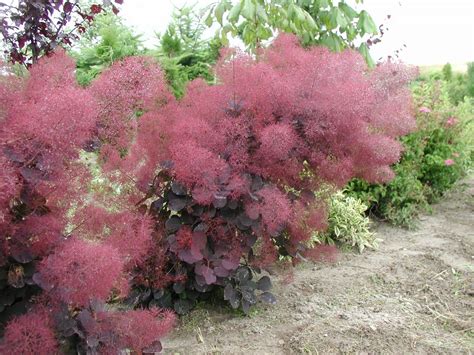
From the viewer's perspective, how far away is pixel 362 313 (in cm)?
299

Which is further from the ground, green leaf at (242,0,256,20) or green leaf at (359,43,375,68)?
green leaf at (242,0,256,20)

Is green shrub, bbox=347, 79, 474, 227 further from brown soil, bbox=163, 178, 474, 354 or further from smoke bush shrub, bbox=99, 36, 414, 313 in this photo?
smoke bush shrub, bbox=99, 36, 414, 313

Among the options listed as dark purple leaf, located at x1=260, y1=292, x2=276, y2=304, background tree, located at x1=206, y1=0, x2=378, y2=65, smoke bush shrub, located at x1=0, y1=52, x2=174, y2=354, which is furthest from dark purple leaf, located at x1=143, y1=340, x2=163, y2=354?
background tree, located at x1=206, y1=0, x2=378, y2=65

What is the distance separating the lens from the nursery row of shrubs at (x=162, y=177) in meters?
1.65

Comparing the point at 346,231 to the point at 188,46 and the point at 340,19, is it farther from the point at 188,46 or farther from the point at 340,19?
the point at 188,46

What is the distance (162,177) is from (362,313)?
54.4 inches

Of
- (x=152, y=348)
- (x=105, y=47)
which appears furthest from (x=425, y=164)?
(x=105, y=47)

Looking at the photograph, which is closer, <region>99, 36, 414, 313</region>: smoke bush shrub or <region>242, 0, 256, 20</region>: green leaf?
<region>99, 36, 414, 313</region>: smoke bush shrub

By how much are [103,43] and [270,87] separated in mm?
5773

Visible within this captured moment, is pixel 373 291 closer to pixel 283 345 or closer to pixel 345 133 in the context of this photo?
pixel 283 345

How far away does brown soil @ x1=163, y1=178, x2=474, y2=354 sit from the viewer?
263cm

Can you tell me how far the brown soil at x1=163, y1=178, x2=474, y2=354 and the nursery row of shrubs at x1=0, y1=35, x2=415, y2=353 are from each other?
169mm

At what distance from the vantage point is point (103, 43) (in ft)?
24.8

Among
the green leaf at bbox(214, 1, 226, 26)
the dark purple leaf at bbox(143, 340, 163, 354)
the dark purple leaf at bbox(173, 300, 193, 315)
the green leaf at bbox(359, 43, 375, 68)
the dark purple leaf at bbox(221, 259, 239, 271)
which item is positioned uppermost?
the green leaf at bbox(214, 1, 226, 26)
